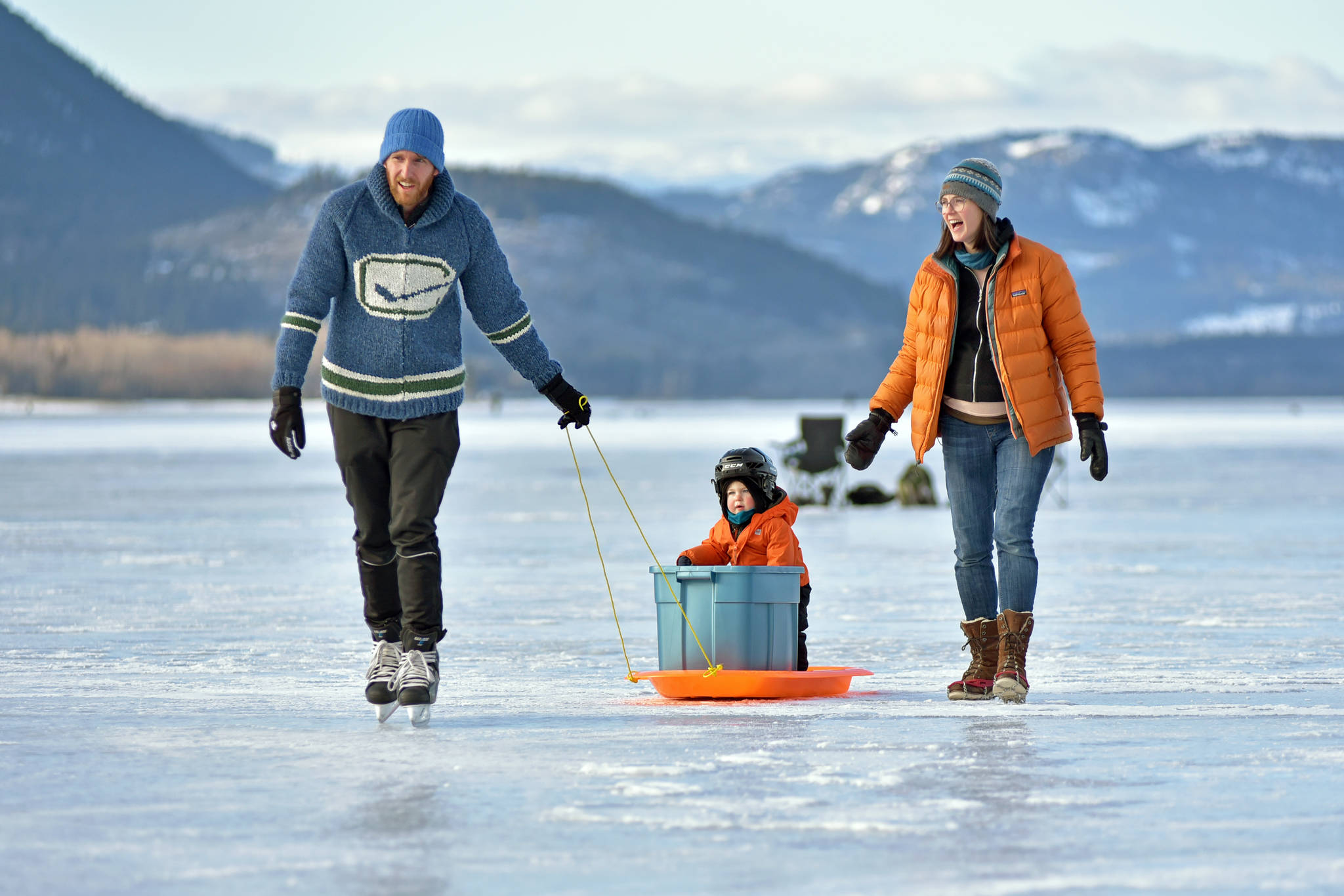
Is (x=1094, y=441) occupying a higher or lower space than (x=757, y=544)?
higher

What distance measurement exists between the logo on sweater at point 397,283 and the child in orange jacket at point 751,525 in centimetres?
120

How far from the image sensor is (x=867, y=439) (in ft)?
18.9

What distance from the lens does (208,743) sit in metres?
4.78

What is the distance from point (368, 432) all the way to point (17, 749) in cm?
132

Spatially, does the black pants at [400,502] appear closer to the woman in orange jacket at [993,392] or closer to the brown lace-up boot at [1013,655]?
the woman in orange jacket at [993,392]

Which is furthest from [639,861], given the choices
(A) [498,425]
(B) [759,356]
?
(B) [759,356]

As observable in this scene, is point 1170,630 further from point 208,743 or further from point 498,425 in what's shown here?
point 498,425

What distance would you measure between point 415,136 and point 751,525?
1731mm

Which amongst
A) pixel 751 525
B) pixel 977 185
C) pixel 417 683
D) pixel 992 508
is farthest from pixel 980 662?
pixel 417 683

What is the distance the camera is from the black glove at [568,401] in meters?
5.49

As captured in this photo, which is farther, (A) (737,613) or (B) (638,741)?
(A) (737,613)

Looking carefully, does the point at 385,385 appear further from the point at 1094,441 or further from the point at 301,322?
the point at 1094,441

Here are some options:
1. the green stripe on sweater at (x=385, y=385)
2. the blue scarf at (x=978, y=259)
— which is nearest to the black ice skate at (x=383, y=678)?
the green stripe on sweater at (x=385, y=385)

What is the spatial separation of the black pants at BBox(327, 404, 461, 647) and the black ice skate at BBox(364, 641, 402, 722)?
48 millimetres
